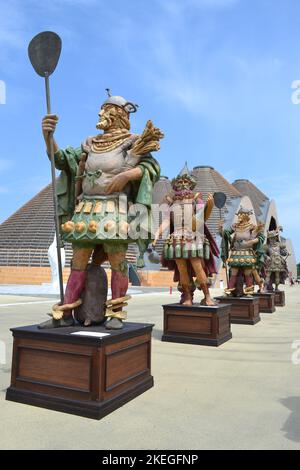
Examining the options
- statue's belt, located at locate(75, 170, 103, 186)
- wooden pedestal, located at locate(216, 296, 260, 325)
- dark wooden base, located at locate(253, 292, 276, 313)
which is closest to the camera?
statue's belt, located at locate(75, 170, 103, 186)

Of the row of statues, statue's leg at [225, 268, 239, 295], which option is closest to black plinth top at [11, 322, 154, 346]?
the row of statues

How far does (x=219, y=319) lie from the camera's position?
5.21 m

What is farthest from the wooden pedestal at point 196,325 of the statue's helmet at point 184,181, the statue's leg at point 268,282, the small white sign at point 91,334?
the statue's leg at point 268,282

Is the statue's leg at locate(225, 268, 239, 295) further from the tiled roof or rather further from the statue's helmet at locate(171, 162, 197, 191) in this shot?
the tiled roof

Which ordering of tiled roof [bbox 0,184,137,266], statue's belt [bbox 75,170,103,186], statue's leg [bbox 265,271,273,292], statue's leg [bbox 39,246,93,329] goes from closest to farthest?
statue's leg [bbox 39,246,93,329]
statue's belt [bbox 75,170,103,186]
statue's leg [bbox 265,271,273,292]
tiled roof [bbox 0,184,137,266]

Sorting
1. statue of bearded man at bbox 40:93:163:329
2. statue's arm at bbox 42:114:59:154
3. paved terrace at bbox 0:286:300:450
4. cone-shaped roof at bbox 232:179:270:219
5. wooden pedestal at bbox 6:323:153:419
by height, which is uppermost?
cone-shaped roof at bbox 232:179:270:219

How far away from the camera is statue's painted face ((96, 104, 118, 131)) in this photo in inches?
133

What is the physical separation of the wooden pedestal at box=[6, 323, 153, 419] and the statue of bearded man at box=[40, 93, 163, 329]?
0.22 meters

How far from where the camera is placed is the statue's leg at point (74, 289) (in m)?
3.05

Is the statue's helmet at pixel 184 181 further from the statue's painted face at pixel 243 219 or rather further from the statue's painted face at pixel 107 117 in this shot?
the statue's painted face at pixel 243 219

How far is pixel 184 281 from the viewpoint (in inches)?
219
